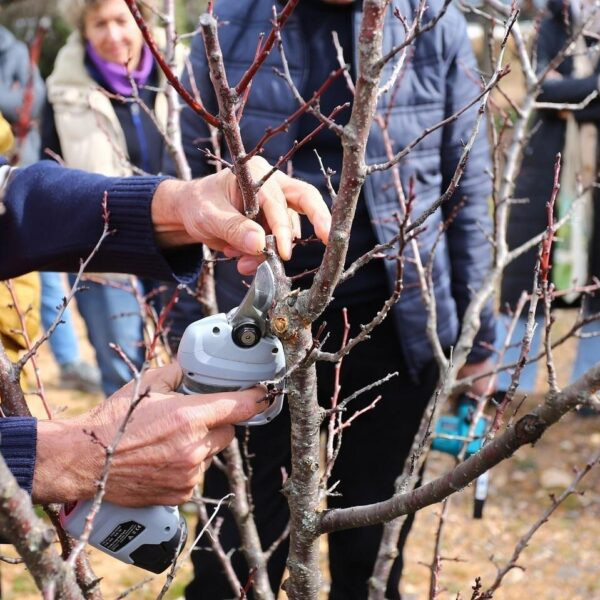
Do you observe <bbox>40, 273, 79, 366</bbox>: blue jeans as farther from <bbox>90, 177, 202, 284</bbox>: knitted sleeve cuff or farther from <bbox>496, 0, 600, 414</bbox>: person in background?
<bbox>90, 177, 202, 284</bbox>: knitted sleeve cuff

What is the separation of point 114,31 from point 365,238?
205cm

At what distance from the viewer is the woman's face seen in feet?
12.3

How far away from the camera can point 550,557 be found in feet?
12.2

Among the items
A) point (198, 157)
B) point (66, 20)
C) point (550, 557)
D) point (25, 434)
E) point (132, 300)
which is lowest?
point (550, 557)

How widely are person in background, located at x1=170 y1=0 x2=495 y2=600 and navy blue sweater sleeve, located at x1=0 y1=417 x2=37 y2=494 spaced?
3.44ft

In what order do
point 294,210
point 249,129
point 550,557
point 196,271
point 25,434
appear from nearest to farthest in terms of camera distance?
1. point 25,434
2. point 294,210
3. point 196,271
4. point 249,129
5. point 550,557

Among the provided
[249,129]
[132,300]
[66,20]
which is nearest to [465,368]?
[249,129]

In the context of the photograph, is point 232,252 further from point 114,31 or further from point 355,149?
point 114,31

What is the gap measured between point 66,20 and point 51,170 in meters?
2.51

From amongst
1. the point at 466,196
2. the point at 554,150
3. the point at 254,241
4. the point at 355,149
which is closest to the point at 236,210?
the point at 254,241

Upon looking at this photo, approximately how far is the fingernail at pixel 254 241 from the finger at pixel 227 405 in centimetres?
24

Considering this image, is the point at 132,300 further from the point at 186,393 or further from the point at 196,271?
the point at 186,393

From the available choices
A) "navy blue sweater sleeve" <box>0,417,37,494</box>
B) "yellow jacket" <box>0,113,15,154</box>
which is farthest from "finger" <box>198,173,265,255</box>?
"yellow jacket" <box>0,113,15,154</box>

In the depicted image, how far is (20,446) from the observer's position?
53.2 inches
